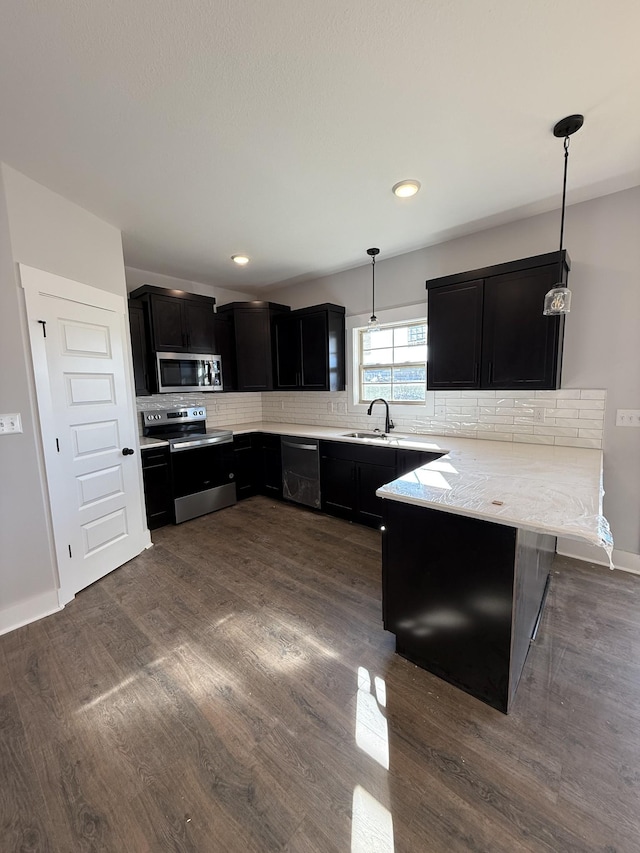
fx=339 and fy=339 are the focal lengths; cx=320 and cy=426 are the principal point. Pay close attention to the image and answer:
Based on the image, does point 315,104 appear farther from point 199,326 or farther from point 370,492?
point 370,492

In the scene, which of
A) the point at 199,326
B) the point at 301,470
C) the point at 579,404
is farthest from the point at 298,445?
the point at 579,404

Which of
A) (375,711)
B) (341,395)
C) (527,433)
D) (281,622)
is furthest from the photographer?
(341,395)

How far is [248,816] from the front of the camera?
3.73 feet

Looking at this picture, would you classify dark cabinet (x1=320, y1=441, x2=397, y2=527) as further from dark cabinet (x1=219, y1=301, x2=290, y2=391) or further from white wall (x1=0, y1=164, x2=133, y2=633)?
white wall (x1=0, y1=164, x2=133, y2=633)

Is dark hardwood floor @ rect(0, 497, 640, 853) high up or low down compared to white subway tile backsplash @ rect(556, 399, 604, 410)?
down

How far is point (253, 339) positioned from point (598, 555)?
398cm

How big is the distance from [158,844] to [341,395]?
357cm

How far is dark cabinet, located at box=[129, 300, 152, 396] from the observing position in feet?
11.0

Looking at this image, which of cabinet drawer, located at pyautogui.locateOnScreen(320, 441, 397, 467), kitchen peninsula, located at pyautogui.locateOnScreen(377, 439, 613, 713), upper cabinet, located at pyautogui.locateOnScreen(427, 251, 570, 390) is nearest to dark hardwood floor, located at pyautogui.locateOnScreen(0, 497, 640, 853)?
kitchen peninsula, located at pyautogui.locateOnScreen(377, 439, 613, 713)

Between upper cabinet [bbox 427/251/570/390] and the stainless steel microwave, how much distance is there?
2.41 meters

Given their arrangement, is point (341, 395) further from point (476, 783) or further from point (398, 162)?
point (476, 783)

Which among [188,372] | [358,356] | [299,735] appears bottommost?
Result: [299,735]

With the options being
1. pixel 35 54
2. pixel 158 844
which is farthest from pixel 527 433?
pixel 35 54

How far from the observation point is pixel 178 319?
3623 mm
